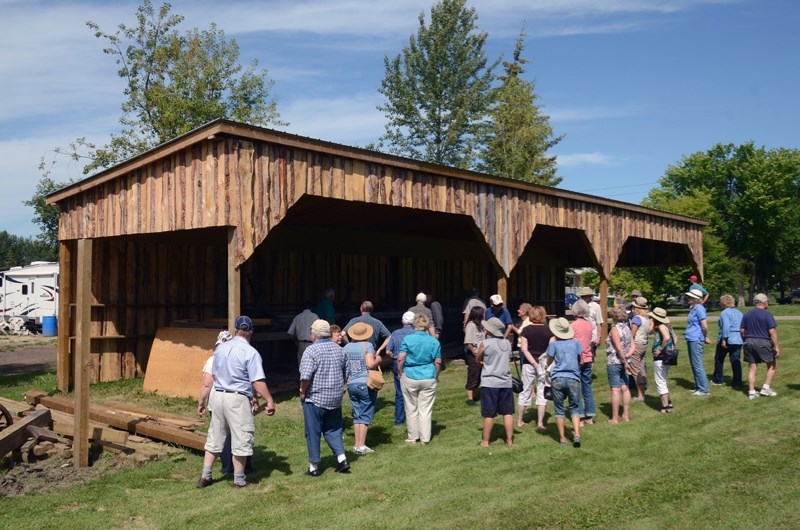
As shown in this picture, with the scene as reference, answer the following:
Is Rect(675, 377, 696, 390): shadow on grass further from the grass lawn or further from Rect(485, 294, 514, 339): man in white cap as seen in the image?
Rect(485, 294, 514, 339): man in white cap

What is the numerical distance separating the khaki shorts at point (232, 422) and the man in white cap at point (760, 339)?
8.34 meters

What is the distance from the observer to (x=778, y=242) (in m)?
54.0

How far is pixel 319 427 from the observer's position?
784 cm

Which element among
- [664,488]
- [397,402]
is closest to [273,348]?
[397,402]

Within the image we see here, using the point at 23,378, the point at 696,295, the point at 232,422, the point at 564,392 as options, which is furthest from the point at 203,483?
the point at 23,378

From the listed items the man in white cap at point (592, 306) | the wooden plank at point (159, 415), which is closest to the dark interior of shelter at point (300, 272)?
the wooden plank at point (159, 415)

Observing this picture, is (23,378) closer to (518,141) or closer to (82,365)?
(82,365)

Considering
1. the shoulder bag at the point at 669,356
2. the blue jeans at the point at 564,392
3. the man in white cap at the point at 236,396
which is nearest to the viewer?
the man in white cap at the point at 236,396

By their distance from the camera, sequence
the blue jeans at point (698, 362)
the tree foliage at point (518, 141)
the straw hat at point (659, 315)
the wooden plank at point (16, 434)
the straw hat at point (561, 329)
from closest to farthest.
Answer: the wooden plank at point (16, 434), the straw hat at point (561, 329), the straw hat at point (659, 315), the blue jeans at point (698, 362), the tree foliage at point (518, 141)

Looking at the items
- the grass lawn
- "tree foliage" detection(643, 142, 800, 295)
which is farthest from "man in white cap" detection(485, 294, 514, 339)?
"tree foliage" detection(643, 142, 800, 295)

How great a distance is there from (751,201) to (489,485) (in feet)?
175

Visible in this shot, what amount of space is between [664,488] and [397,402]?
4165 millimetres

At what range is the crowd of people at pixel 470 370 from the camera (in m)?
7.48

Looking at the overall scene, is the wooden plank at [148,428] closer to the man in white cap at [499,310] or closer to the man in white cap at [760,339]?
the man in white cap at [499,310]
